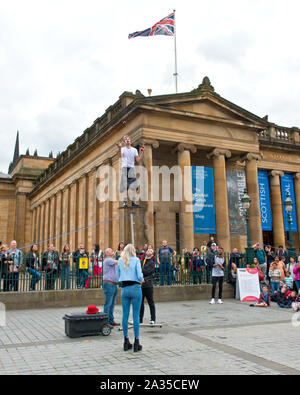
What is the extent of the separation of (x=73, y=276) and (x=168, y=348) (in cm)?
686

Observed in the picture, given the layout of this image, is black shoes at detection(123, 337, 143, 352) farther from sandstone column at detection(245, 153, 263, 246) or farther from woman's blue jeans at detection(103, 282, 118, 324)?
sandstone column at detection(245, 153, 263, 246)

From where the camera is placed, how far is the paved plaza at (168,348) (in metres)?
5.32

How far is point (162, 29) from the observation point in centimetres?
2381

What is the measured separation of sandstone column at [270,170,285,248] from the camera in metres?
29.1

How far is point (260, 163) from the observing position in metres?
29.9

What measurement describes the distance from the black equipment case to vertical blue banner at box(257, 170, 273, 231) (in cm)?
2109

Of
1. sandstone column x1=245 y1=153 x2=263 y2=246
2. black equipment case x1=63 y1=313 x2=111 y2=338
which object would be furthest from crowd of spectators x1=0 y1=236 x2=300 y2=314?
sandstone column x1=245 y1=153 x2=263 y2=246

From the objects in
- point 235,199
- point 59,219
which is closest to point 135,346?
point 235,199

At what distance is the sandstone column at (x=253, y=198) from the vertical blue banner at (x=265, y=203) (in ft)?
7.17

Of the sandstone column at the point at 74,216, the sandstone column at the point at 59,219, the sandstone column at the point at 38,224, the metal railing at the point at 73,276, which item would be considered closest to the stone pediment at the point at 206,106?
the metal railing at the point at 73,276

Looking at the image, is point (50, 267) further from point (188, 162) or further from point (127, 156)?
point (188, 162)

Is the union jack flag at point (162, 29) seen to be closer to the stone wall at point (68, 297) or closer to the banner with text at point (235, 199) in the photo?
the banner with text at point (235, 199)
